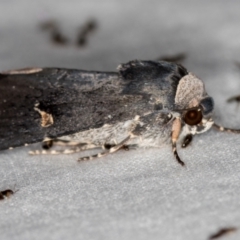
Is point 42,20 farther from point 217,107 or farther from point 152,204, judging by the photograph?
point 152,204

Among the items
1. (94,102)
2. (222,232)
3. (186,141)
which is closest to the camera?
(222,232)

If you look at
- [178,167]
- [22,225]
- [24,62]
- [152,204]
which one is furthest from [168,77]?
[24,62]

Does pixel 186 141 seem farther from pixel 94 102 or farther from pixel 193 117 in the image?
pixel 94 102

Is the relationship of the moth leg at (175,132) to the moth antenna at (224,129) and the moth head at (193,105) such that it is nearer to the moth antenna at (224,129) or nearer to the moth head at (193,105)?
the moth head at (193,105)

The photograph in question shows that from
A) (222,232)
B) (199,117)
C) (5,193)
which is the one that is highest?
(199,117)

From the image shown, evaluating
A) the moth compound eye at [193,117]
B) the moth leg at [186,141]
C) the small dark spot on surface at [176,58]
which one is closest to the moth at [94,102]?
the moth compound eye at [193,117]

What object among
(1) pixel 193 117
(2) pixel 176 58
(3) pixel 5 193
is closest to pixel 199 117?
(1) pixel 193 117

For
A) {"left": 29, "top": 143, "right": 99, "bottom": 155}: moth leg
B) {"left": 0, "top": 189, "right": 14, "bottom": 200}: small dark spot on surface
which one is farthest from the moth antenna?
{"left": 0, "top": 189, "right": 14, "bottom": 200}: small dark spot on surface
